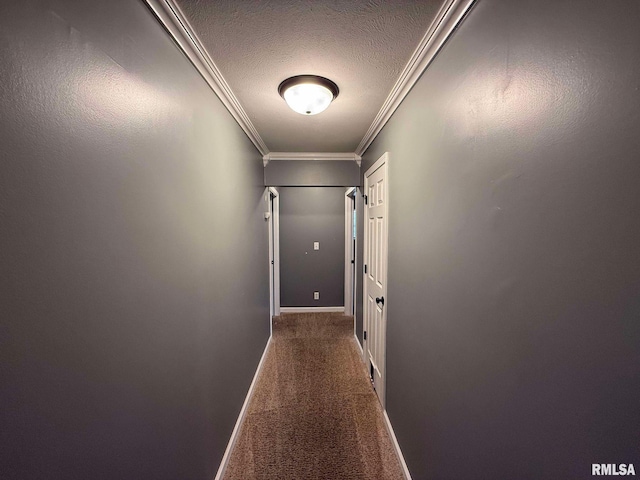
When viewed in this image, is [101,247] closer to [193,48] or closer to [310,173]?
[193,48]

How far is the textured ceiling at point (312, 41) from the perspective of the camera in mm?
1094

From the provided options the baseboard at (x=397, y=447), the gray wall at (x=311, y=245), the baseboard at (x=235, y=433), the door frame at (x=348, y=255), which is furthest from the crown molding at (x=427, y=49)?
the gray wall at (x=311, y=245)

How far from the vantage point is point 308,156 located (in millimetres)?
3277

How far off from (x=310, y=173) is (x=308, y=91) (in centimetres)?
167

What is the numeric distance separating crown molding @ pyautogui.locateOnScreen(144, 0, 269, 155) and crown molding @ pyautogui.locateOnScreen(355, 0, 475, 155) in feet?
3.24

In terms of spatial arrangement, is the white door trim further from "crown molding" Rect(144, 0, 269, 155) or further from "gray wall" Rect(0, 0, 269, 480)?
"gray wall" Rect(0, 0, 269, 480)

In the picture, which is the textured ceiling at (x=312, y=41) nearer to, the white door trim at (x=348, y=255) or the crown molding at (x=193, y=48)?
the crown molding at (x=193, y=48)

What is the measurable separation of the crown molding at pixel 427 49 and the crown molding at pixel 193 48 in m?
0.99

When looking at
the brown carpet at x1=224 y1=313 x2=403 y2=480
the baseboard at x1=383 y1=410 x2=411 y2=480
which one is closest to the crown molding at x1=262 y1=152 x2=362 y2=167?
the brown carpet at x1=224 y1=313 x2=403 y2=480

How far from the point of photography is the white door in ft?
7.33

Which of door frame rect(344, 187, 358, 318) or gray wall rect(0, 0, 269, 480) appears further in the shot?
door frame rect(344, 187, 358, 318)

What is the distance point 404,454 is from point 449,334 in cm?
104

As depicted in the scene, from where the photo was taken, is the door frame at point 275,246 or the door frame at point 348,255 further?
the door frame at point 348,255

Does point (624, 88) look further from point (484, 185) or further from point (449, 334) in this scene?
point (449, 334)
